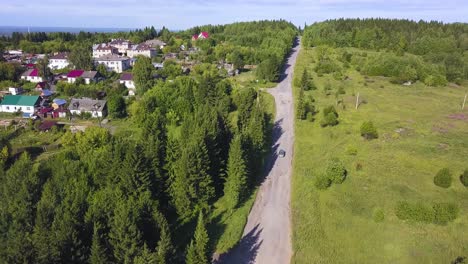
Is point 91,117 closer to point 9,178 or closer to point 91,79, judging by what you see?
point 91,79

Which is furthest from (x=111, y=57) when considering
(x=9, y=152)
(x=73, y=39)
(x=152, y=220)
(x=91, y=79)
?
(x=152, y=220)

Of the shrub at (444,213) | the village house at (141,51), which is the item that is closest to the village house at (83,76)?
the village house at (141,51)

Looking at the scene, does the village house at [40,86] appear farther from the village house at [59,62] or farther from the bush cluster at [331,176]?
the bush cluster at [331,176]

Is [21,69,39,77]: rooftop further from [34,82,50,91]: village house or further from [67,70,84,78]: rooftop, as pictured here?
[67,70,84,78]: rooftop

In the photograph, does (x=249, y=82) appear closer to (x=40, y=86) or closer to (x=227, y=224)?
(x=40, y=86)

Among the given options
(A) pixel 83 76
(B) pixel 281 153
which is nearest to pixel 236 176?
(B) pixel 281 153

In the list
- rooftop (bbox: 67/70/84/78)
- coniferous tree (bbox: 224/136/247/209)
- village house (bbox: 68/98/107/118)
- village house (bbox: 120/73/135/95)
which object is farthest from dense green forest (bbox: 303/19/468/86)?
coniferous tree (bbox: 224/136/247/209)
